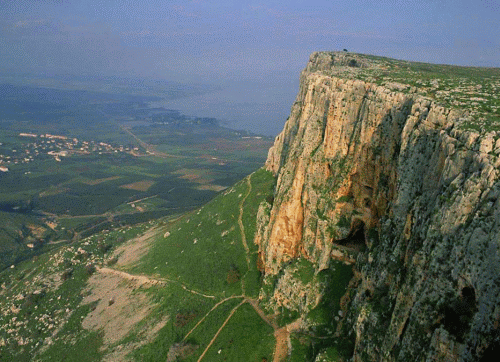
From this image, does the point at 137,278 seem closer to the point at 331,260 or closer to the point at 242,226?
the point at 242,226

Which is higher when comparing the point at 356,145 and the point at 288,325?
the point at 356,145

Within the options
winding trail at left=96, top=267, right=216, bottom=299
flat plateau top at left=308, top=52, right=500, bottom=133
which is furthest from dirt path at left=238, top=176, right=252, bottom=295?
flat plateau top at left=308, top=52, right=500, bottom=133

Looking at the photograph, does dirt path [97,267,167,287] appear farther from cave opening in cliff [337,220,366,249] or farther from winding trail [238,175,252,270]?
cave opening in cliff [337,220,366,249]

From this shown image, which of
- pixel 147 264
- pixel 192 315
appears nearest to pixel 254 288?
pixel 192 315

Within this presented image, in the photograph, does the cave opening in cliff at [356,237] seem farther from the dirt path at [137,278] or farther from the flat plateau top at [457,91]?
the dirt path at [137,278]

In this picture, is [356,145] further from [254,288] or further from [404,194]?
[254,288]

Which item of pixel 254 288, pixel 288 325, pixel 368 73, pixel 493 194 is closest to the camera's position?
pixel 493 194
